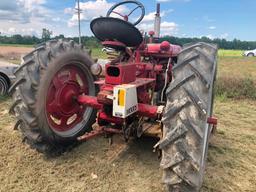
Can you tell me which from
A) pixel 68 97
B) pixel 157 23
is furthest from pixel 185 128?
pixel 157 23

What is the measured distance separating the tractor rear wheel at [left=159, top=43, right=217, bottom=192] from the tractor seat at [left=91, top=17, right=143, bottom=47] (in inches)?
33.8

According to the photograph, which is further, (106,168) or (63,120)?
(63,120)

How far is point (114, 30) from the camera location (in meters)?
2.90

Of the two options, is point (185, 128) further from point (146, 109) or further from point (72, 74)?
point (72, 74)

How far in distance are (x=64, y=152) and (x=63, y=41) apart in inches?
56.4

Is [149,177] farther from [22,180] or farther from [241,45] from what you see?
[241,45]

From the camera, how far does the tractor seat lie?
2.84m

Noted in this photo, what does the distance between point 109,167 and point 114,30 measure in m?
1.58

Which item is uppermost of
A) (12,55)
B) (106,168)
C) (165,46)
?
(165,46)

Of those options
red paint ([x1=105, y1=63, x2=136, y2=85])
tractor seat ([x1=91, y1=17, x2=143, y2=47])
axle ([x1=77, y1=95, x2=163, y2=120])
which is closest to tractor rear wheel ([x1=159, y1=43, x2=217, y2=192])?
axle ([x1=77, y1=95, x2=163, y2=120])

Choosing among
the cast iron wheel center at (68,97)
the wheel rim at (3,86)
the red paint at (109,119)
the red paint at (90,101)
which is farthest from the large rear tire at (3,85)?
the red paint at (109,119)

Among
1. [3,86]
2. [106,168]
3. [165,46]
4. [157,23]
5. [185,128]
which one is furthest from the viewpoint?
[3,86]

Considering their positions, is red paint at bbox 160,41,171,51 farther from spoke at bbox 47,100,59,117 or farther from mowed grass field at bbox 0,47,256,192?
spoke at bbox 47,100,59,117

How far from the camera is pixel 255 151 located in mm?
3973
